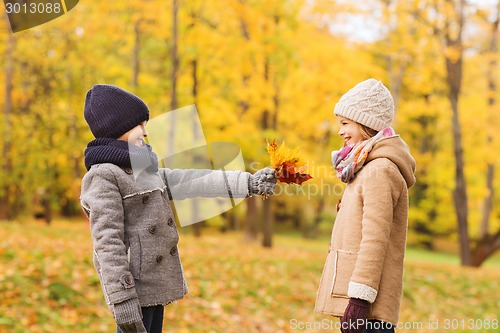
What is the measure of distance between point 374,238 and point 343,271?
24 centimetres

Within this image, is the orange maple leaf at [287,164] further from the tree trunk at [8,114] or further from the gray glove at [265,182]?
the tree trunk at [8,114]

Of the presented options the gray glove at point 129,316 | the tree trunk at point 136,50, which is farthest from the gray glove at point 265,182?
the tree trunk at point 136,50

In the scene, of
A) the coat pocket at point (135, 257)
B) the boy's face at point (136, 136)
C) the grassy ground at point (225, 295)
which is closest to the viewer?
the coat pocket at point (135, 257)

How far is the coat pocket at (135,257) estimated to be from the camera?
249cm

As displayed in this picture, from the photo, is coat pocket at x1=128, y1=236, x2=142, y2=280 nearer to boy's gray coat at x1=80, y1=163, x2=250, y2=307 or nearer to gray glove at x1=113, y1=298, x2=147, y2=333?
boy's gray coat at x1=80, y1=163, x2=250, y2=307

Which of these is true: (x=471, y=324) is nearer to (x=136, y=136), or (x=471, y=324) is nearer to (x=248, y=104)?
(x=136, y=136)

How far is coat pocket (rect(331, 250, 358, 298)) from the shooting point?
2549 millimetres

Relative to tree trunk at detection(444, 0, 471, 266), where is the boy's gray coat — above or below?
above

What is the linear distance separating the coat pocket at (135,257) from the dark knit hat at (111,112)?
49cm

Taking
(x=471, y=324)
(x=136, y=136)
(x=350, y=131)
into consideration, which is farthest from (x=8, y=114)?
(x=350, y=131)

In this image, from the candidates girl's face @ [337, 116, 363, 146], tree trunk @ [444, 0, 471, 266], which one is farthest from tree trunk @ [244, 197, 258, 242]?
girl's face @ [337, 116, 363, 146]

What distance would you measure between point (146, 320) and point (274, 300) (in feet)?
18.8

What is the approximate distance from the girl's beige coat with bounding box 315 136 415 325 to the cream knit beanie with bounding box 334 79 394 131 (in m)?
0.11

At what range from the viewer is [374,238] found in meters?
2.44
